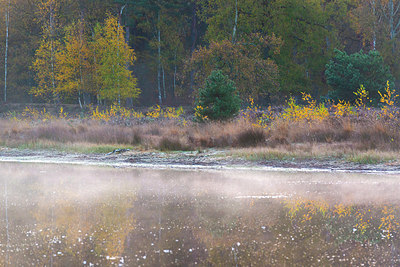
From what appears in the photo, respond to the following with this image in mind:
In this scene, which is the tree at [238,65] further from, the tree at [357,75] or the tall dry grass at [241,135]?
the tall dry grass at [241,135]

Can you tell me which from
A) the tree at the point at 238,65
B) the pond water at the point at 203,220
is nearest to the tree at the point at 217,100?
the pond water at the point at 203,220

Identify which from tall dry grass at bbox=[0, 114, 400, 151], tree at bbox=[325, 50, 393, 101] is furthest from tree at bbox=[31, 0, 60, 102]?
tree at bbox=[325, 50, 393, 101]

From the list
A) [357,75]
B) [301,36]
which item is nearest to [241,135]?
[357,75]

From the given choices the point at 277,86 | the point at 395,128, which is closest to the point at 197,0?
the point at 277,86

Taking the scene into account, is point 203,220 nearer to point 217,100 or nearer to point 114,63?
point 217,100

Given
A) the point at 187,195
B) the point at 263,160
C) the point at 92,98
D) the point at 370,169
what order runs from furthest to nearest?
the point at 92,98 < the point at 263,160 < the point at 370,169 < the point at 187,195

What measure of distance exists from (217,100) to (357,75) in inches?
596

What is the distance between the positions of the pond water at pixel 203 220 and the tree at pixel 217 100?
27.3ft

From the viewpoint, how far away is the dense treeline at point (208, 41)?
123 feet

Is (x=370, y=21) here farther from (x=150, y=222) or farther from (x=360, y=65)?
(x=150, y=222)

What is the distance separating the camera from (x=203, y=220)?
26.0ft

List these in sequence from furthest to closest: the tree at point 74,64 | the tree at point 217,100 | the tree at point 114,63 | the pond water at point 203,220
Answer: the tree at point 114,63, the tree at point 74,64, the tree at point 217,100, the pond water at point 203,220

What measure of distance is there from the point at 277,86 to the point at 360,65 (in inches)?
261

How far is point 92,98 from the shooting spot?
6097 centimetres
